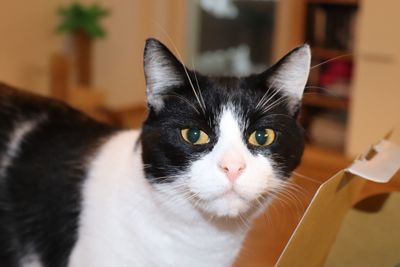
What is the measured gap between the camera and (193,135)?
1.00m

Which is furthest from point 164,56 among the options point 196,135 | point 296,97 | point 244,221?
point 244,221

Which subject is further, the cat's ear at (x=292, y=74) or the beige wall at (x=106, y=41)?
the beige wall at (x=106, y=41)

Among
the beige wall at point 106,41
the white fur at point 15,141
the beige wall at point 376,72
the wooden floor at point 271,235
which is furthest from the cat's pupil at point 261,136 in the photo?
the beige wall at point 106,41

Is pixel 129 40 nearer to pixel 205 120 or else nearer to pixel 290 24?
pixel 290 24

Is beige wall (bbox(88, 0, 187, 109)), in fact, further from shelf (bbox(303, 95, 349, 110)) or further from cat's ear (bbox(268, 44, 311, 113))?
cat's ear (bbox(268, 44, 311, 113))

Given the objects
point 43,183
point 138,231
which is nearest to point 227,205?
point 138,231

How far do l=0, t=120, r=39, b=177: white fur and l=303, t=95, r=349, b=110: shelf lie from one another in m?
2.25

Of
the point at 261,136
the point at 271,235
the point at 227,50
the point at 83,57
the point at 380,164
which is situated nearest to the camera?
the point at 380,164

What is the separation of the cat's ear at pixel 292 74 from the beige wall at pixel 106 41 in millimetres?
2053

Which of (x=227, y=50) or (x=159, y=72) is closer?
(x=159, y=72)

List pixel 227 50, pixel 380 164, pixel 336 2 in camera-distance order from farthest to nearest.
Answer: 1. pixel 227 50
2. pixel 336 2
3. pixel 380 164

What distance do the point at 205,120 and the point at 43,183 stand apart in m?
0.44

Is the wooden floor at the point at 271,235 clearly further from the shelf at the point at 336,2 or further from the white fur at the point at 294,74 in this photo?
the shelf at the point at 336,2

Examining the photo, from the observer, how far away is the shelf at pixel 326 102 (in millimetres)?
3267
